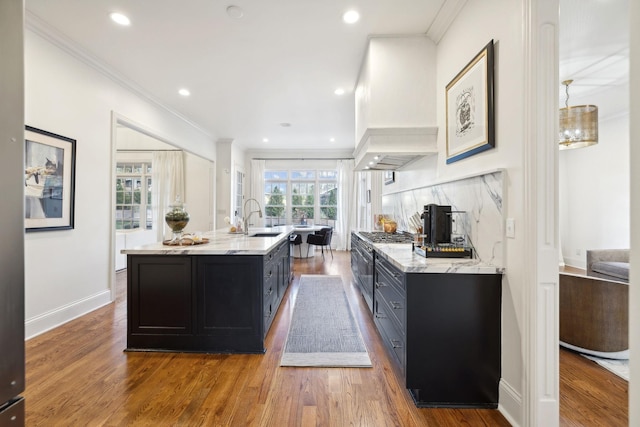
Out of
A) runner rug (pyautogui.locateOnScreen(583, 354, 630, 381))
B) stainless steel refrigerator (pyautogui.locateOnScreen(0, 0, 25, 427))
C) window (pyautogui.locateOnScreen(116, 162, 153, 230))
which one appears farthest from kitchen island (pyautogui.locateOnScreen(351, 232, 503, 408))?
window (pyautogui.locateOnScreen(116, 162, 153, 230))

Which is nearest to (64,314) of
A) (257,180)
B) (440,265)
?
(440,265)

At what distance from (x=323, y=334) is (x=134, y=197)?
6.63m

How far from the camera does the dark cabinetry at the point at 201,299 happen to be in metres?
2.53

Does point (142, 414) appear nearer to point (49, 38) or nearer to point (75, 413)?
point (75, 413)

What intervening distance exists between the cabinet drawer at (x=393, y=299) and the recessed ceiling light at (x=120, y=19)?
3322 mm

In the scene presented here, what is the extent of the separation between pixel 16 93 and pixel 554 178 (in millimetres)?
2078

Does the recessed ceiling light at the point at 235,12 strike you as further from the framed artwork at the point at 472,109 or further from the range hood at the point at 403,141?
the framed artwork at the point at 472,109

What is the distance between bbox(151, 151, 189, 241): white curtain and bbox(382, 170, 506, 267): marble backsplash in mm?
6378

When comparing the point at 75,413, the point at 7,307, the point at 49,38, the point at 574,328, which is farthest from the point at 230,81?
the point at 574,328

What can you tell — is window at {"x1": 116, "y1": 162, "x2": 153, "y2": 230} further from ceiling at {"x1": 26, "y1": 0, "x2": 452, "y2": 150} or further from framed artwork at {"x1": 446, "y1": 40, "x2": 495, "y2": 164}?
framed artwork at {"x1": 446, "y1": 40, "x2": 495, "y2": 164}

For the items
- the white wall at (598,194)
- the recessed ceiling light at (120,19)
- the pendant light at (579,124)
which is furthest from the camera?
the white wall at (598,194)

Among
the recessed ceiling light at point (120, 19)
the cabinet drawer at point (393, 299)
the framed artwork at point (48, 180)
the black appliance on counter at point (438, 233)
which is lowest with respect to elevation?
the cabinet drawer at point (393, 299)

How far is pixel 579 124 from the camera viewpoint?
3162 millimetres

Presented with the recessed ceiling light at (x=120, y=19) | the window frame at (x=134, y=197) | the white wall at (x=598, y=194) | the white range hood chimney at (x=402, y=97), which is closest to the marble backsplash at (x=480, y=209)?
the white range hood chimney at (x=402, y=97)
